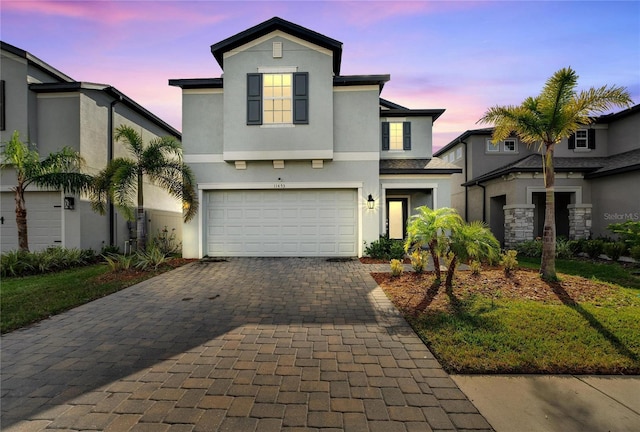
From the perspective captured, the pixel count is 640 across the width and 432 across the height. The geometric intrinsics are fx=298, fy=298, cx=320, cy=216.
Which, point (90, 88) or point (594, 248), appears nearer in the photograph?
point (594, 248)

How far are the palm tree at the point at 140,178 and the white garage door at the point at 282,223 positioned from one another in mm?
1151

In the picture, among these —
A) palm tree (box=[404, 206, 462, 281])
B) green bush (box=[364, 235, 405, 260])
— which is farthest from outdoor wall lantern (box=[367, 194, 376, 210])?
palm tree (box=[404, 206, 462, 281])

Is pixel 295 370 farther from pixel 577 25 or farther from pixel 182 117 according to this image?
pixel 182 117

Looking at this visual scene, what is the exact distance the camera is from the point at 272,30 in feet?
35.4

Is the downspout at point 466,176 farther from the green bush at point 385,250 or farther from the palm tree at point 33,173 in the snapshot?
the palm tree at point 33,173

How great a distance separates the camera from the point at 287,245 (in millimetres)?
11406

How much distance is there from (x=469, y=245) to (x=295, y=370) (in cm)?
439

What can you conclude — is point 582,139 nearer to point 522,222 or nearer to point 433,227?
point 522,222

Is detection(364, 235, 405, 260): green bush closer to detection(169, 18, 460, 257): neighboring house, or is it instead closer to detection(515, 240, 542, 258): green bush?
detection(169, 18, 460, 257): neighboring house

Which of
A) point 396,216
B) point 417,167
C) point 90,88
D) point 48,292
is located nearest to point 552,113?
point 417,167

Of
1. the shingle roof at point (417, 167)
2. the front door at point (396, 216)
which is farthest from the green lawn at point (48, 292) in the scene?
the front door at point (396, 216)

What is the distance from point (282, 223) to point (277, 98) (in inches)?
183

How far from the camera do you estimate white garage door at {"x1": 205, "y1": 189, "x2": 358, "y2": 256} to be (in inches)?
448

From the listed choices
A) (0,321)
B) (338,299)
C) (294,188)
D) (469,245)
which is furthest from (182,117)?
(469,245)
